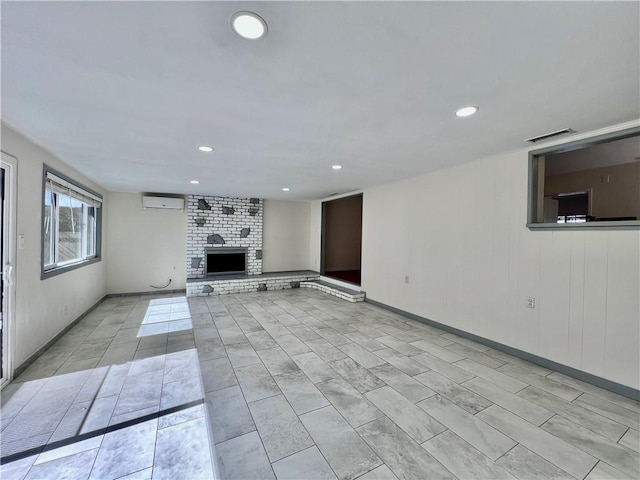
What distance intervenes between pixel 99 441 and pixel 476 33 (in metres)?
3.24

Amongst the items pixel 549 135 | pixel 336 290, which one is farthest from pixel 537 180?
pixel 336 290

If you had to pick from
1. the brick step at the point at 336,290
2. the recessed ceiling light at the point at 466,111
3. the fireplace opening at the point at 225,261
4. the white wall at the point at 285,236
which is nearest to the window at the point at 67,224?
the fireplace opening at the point at 225,261

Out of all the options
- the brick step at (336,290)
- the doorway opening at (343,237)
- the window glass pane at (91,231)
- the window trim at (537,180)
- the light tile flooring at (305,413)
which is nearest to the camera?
the light tile flooring at (305,413)

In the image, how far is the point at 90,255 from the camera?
5016 mm

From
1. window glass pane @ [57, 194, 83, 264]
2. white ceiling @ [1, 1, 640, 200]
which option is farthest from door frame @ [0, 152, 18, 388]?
window glass pane @ [57, 194, 83, 264]

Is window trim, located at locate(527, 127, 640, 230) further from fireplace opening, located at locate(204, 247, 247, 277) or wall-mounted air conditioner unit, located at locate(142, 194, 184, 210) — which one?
wall-mounted air conditioner unit, located at locate(142, 194, 184, 210)

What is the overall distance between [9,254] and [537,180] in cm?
531

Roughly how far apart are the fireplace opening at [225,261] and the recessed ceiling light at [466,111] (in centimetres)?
594

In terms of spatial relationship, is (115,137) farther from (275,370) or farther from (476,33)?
(476,33)

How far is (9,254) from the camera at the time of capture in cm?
242

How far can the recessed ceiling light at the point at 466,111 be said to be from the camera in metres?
1.99

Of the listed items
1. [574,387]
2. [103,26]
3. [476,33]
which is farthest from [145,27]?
[574,387]

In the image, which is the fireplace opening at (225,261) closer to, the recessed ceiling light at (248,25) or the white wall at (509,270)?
the white wall at (509,270)

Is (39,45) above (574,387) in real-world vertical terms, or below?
above
